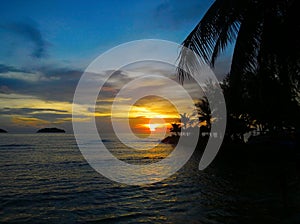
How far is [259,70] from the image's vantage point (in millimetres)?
6051

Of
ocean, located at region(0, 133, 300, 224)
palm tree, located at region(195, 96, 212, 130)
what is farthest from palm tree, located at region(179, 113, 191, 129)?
ocean, located at region(0, 133, 300, 224)

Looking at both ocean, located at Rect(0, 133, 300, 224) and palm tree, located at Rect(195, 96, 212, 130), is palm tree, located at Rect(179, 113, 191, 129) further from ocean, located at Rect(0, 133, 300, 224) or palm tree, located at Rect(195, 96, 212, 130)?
ocean, located at Rect(0, 133, 300, 224)

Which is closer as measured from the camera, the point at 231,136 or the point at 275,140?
the point at 275,140

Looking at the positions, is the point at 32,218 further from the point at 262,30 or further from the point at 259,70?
the point at 262,30

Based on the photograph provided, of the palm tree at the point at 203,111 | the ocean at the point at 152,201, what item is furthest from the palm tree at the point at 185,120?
the ocean at the point at 152,201

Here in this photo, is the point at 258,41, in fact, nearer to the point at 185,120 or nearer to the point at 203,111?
the point at 203,111

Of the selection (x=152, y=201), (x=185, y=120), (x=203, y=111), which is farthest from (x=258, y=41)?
(x=185, y=120)

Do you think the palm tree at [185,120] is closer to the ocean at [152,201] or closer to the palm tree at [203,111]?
the palm tree at [203,111]

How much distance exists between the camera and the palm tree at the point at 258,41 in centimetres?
581

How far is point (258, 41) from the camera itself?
6082mm

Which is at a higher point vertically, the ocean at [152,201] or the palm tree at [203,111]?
the palm tree at [203,111]

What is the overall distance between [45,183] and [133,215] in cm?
880

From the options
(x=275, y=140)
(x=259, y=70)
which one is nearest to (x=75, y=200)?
(x=259, y=70)

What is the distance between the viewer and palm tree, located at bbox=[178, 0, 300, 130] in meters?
5.81
